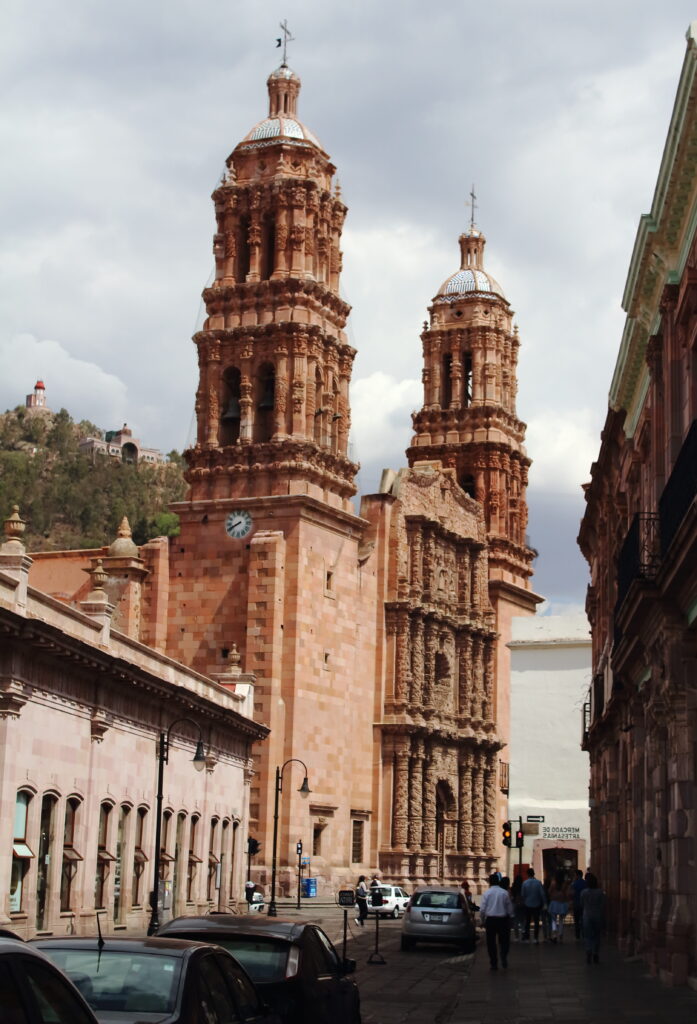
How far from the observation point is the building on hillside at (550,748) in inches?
2842

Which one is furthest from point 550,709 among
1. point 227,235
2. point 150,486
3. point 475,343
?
point 150,486

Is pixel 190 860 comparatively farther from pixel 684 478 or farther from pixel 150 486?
pixel 150 486

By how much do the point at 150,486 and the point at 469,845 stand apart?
369 feet

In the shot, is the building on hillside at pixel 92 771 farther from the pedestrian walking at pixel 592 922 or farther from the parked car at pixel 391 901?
the parked car at pixel 391 901


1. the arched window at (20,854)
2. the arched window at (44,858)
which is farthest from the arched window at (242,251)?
the arched window at (20,854)

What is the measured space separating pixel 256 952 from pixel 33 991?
19.8 ft

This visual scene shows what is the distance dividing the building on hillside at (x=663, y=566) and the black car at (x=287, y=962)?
660cm

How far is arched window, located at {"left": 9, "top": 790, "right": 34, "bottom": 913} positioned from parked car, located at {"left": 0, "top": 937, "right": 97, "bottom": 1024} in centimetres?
1919

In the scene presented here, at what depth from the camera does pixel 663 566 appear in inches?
816

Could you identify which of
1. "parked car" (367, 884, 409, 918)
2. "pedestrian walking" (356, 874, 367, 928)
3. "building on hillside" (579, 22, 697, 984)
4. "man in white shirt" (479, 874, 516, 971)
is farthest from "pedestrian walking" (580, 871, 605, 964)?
"parked car" (367, 884, 409, 918)

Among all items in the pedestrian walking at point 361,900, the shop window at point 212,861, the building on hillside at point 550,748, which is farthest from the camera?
the building on hillside at point 550,748

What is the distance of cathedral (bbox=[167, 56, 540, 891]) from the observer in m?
59.2

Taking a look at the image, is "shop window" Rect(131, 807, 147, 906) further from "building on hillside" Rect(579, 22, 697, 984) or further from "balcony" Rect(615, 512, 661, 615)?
"balcony" Rect(615, 512, 661, 615)

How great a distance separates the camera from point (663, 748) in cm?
2414
